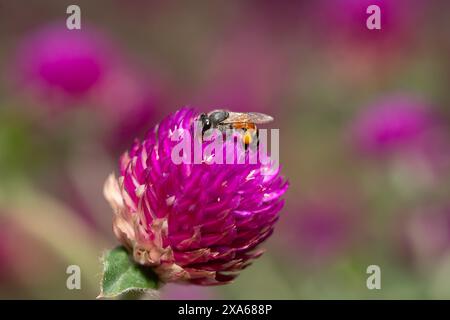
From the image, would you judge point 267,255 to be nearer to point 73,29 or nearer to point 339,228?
point 339,228

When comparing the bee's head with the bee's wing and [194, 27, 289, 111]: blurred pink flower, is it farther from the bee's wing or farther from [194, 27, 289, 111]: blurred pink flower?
[194, 27, 289, 111]: blurred pink flower

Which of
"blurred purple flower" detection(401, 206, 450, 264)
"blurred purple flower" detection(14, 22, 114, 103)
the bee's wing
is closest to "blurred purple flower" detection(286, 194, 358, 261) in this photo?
"blurred purple flower" detection(401, 206, 450, 264)

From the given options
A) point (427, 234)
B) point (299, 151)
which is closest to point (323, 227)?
point (427, 234)

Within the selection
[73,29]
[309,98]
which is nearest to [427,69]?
[309,98]

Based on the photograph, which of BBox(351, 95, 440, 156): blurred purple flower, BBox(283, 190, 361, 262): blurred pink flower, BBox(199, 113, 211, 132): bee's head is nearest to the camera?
BBox(199, 113, 211, 132): bee's head

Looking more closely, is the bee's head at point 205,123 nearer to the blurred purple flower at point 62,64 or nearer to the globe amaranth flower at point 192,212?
the globe amaranth flower at point 192,212
